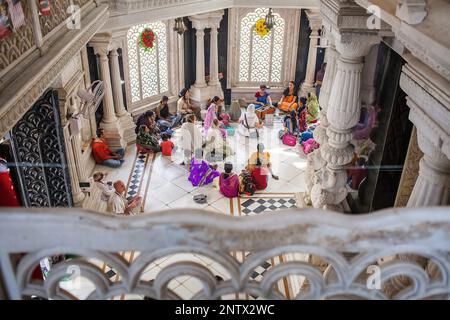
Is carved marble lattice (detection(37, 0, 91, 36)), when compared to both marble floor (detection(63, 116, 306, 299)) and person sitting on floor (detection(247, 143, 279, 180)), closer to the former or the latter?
marble floor (detection(63, 116, 306, 299))

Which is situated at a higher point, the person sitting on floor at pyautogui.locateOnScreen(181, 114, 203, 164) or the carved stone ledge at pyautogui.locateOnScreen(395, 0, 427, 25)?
the carved stone ledge at pyautogui.locateOnScreen(395, 0, 427, 25)

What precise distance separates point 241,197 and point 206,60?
488 cm

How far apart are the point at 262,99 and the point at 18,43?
359 inches

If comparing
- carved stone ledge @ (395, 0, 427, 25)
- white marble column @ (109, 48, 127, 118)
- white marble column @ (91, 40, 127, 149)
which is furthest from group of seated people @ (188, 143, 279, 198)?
carved stone ledge @ (395, 0, 427, 25)

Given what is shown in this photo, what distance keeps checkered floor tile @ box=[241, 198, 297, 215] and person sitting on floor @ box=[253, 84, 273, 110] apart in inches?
160

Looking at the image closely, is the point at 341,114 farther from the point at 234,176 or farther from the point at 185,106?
the point at 185,106

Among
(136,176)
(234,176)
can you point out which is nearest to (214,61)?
(136,176)

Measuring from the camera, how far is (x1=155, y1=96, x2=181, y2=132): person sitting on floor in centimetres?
1044

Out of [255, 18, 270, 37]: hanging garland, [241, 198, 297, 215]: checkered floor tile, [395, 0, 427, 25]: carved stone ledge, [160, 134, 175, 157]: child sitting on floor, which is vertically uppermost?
[395, 0, 427, 25]: carved stone ledge

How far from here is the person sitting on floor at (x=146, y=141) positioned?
9.64 meters

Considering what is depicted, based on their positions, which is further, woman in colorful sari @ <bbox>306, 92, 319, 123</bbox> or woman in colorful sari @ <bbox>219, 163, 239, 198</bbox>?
woman in colorful sari @ <bbox>306, 92, 319, 123</bbox>

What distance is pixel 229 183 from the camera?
8.16 metres

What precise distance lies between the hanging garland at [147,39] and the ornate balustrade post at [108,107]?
1.49m
